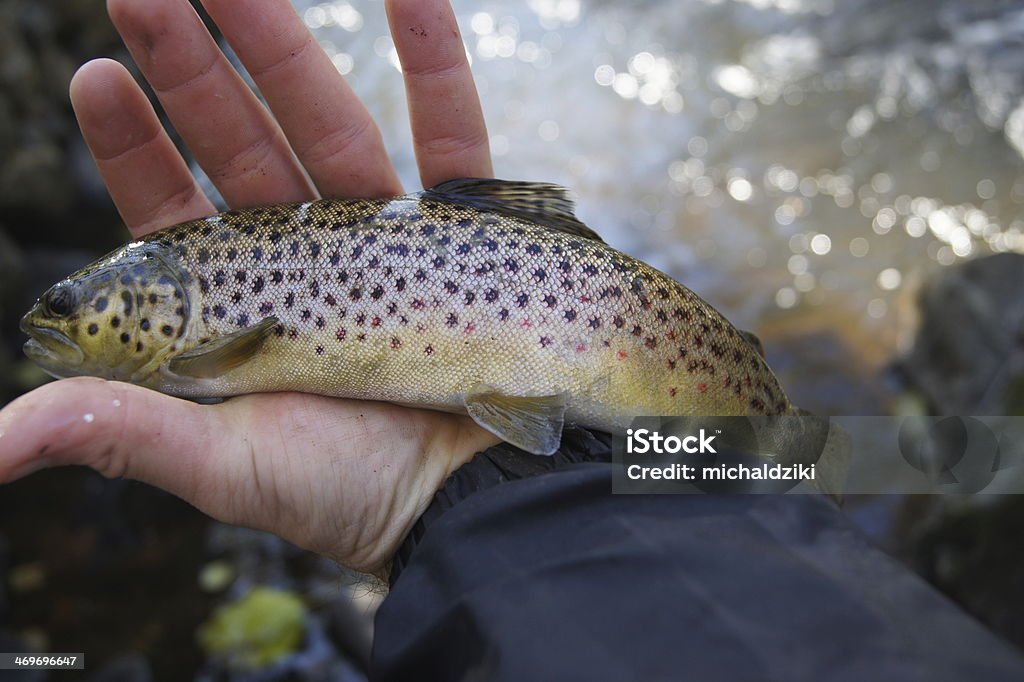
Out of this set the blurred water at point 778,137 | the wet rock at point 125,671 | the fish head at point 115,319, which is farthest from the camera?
the blurred water at point 778,137

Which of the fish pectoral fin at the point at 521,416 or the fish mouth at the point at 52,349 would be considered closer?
the fish pectoral fin at the point at 521,416

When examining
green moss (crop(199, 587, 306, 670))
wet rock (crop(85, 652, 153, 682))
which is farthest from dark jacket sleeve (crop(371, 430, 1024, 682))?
wet rock (crop(85, 652, 153, 682))

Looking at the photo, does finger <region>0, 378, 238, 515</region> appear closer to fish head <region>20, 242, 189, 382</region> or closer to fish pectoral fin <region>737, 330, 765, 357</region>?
fish head <region>20, 242, 189, 382</region>

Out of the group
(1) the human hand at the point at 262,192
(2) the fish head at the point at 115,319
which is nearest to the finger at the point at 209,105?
(1) the human hand at the point at 262,192

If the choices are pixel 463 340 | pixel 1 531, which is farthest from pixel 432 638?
pixel 1 531

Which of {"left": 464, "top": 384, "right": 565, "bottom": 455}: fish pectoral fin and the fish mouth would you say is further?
the fish mouth

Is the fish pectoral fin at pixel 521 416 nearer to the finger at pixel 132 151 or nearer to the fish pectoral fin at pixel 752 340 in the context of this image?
the fish pectoral fin at pixel 752 340

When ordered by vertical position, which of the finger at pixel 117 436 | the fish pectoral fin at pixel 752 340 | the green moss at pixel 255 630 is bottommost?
the green moss at pixel 255 630
